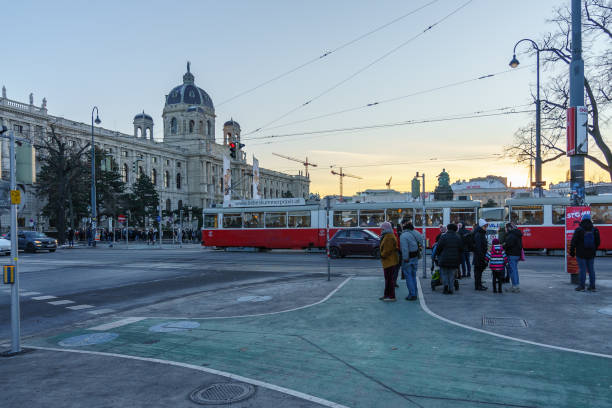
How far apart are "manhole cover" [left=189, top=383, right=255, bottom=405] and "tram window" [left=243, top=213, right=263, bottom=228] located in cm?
2458

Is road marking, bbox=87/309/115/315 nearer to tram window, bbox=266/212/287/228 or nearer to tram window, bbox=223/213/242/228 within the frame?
tram window, bbox=266/212/287/228

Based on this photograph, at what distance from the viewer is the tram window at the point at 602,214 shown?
73.0ft

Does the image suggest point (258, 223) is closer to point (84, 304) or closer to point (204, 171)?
point (84, 304)

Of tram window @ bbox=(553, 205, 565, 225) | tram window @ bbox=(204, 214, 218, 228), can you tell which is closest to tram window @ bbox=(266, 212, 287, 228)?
tram window @ bbox=(204, 214, 218, 228)

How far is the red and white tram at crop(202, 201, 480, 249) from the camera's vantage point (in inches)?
990

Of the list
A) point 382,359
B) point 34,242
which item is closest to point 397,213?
point 382,359

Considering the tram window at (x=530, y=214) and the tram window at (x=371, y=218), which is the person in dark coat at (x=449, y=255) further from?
the tram window at (x=371, y=218)

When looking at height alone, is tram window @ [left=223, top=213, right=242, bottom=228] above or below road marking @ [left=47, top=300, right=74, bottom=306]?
above

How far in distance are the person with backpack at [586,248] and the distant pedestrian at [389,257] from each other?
4689 millimetres

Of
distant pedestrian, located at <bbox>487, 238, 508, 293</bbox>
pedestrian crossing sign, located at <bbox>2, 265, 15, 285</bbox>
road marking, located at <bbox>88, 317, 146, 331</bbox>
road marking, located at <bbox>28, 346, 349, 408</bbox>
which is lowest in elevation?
road marking, located at <bbox>88, 317, 146, 331</bbox>

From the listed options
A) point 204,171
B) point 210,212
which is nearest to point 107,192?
point 210,212

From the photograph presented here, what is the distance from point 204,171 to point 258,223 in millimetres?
78227

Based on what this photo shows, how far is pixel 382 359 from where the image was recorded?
569 cm

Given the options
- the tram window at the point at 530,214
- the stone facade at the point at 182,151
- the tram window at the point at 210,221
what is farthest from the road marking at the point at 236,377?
the stone facade at the point at 182,151
